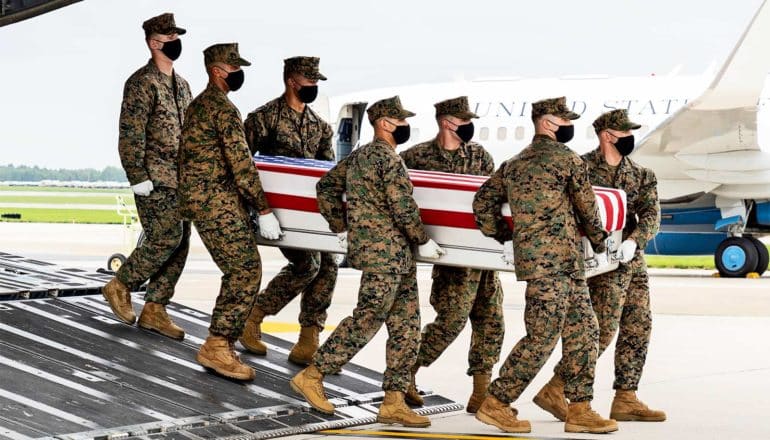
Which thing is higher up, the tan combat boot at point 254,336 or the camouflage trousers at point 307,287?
the camouflage trousers at point 307,287

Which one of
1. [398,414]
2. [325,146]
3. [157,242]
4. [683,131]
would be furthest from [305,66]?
[683,131]

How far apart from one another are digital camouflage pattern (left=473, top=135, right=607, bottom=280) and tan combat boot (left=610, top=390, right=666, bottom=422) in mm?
1057

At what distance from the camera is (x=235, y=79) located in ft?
24.3

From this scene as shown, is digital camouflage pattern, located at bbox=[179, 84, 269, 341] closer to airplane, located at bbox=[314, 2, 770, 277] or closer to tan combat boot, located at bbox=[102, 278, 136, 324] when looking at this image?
tan combat boot, located at bbox=[102, 278, 136, 324]

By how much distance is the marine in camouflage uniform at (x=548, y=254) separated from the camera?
21.9 feet

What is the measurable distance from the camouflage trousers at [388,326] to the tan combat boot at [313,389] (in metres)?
0.05

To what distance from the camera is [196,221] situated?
288 inches

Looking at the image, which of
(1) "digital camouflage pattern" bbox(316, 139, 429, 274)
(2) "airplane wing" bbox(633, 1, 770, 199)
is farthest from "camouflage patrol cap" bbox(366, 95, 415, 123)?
(2) "airplane wing" bbox(633, 1, 770, 199)

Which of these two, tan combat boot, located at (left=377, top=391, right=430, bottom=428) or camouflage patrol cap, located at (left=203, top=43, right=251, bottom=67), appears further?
camouflage patrol cap, located at (left=203, top=43, right=251, bottom=67)

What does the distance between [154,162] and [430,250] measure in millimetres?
2004

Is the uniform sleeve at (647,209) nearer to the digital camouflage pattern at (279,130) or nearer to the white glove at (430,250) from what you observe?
the white glove at (430,250)

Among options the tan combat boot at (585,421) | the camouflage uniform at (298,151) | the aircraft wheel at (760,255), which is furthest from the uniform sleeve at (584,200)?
the aircraft wheel at (760,255)

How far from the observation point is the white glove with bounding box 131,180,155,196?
7.75 metres

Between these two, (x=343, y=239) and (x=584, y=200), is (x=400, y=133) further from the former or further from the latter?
(x=584, y=200)
